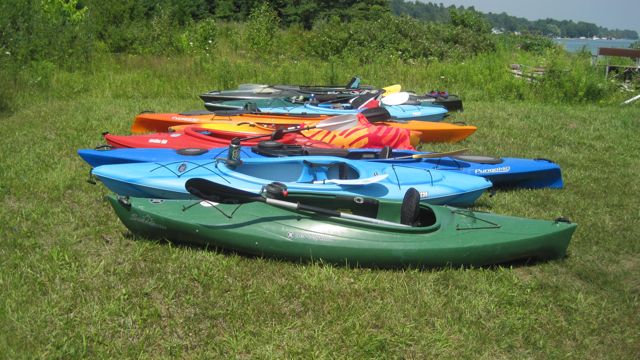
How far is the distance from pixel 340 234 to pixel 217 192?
0.96 meters

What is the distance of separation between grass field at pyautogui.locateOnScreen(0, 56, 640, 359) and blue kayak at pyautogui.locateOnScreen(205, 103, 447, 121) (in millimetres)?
3099

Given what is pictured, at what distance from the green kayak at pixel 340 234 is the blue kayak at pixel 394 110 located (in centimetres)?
402

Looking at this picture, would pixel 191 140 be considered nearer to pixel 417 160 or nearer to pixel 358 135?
pixel 358 135

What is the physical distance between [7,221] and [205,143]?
85.9 inches

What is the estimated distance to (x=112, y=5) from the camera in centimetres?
1570

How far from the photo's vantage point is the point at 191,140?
20.4ft

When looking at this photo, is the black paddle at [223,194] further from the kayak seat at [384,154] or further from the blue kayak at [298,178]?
the kayak seat at [384,154]

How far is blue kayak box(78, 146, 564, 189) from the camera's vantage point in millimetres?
5363

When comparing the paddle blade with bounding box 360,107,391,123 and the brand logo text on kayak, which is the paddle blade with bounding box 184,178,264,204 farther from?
the paddle blade with bounding box 360,107,391,123

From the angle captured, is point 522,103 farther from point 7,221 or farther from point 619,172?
point 7,221

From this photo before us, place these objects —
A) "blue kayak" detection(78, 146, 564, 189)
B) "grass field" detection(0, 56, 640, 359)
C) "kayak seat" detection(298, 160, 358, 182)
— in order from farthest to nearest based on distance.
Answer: "blue kayak" detection(78, 146, 564, 189), "kayak seat" detection(298, 160, 358, 182), "grass field" detection(0, 56, 640, 359)

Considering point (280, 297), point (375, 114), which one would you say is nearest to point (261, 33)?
point (375, 114)

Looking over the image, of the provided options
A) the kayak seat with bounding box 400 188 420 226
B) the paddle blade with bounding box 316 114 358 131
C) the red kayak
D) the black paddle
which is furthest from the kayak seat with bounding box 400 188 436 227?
the paddle blade with bounding box 316 114 358 131

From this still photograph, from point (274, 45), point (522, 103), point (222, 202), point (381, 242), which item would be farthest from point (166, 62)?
point (381, 242)
